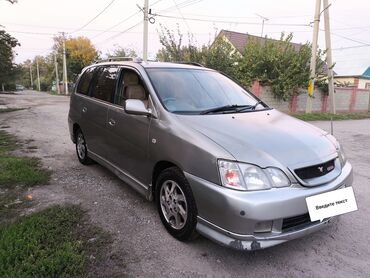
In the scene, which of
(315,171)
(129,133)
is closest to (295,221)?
(315,171)

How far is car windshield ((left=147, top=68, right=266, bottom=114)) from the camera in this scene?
11.3 ft

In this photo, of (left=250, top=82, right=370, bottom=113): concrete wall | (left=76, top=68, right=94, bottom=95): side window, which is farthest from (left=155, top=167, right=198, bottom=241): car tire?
Result: (left=250, top=82, right=370, bottom=113): concrete wall

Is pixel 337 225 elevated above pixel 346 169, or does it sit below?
below

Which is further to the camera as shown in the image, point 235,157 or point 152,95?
point 152,95

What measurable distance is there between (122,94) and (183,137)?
1.52 meters

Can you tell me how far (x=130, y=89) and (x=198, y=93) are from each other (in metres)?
0.88

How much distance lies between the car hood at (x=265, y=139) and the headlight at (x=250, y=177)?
0.18 ft

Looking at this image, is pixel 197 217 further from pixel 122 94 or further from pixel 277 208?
pixel 122 94

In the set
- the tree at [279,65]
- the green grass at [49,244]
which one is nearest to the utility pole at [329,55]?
the tree at [279,65]

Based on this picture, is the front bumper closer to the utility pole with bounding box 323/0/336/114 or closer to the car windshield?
the car windshield

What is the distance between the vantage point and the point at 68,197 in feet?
13.5

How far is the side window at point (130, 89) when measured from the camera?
373 centimetres

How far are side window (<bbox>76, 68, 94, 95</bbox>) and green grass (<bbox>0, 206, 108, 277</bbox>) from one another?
2.32m

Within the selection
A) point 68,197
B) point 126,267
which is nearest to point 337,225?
point 126,267
